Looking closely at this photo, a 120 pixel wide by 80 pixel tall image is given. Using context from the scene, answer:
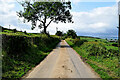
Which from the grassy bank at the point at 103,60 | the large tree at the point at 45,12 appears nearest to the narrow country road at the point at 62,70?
the grassy bank at the point at 103,60

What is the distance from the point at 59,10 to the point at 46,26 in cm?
611

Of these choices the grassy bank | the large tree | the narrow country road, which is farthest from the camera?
the large tree

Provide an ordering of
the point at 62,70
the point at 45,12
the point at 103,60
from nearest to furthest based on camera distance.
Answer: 1. the point at 62,70
2. the point at 103,60
3. the point at 45,12

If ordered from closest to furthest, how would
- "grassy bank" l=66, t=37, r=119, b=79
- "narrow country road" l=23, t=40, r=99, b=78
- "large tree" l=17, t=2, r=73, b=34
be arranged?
"narrow country road" l=23, t=40, r=99, b=78 < "grassy bank" l=66, t=37, r=119, b=79 < "large tree" l=17, t=2, r=73, b=34

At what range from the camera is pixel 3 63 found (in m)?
6.33

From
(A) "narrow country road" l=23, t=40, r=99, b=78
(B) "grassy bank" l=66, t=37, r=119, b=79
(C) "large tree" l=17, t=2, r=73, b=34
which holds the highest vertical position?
(C) "large tree" l=17, t=2, r=73, b=34

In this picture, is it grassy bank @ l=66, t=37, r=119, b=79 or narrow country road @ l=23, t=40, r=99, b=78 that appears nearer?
narrow country road @ l=23, t=40, r=99, b=78

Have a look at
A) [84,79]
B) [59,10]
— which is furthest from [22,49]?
[59,10]

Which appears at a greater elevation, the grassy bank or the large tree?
the large tree

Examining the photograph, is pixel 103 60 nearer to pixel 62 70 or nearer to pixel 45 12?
pixel 62 70

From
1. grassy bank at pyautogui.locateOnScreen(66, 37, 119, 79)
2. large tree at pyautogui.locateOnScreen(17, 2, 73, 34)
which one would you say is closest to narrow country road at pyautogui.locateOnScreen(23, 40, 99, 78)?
grassy bank at pyautogui.locateOnScreen(66, 37, 119, 79)

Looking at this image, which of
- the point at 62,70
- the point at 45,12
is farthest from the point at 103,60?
the point at 45,12

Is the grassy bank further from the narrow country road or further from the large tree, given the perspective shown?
the large tree

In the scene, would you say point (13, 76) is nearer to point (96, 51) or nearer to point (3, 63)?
point (3, 63)
